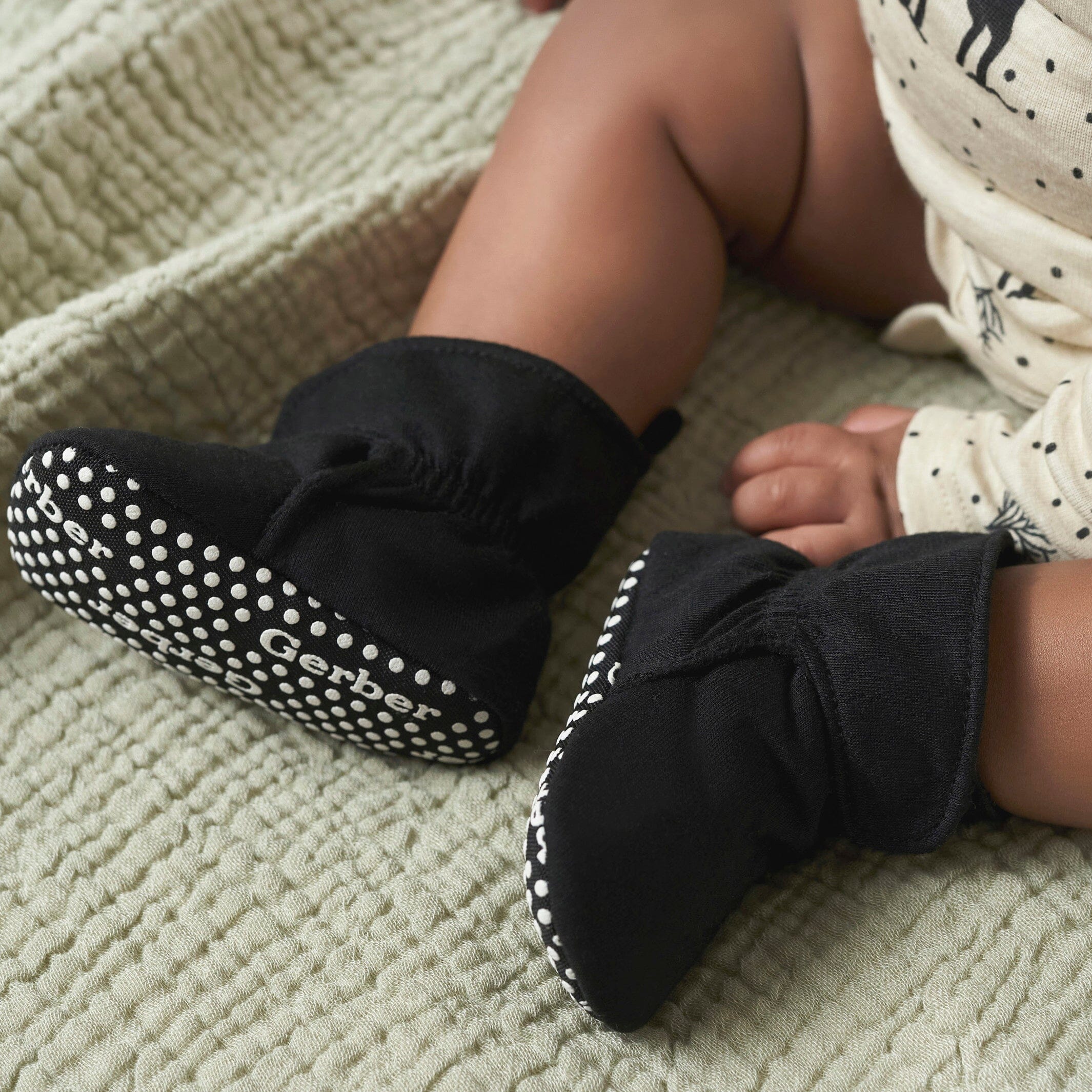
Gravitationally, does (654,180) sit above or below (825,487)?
above

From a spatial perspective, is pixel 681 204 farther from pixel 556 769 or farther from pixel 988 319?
pixel 556 769

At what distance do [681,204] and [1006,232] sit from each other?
0.18 meters

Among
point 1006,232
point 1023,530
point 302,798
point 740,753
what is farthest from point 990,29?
point 302,798

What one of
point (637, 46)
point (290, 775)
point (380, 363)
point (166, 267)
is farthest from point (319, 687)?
point (637, 46)

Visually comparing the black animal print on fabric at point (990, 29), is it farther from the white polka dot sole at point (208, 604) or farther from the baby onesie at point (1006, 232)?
the white polka dot sole at point (208, 604)

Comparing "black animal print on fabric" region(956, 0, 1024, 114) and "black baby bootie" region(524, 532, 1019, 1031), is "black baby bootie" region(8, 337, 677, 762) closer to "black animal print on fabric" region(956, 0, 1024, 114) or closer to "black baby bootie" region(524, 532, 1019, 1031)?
"black baby bootie" region(524, 532, 1019, 1031)

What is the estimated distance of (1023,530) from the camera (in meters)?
0.52

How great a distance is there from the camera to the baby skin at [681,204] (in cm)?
58

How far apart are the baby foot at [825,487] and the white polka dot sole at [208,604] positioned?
216 mm

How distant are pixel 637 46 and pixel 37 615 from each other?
479 millimetres

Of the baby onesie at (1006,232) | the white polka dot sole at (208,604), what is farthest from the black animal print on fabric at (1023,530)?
the white polka dot sole at (208,604)

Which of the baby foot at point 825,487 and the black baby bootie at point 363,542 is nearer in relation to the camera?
the black baby bootie at point 363,542

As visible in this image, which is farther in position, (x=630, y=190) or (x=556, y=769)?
(x=630, y=190)

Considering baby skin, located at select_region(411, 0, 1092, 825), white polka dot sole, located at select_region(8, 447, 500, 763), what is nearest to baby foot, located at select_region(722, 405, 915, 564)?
baby skin, located at select_region(411, 0, 1092, 825)
